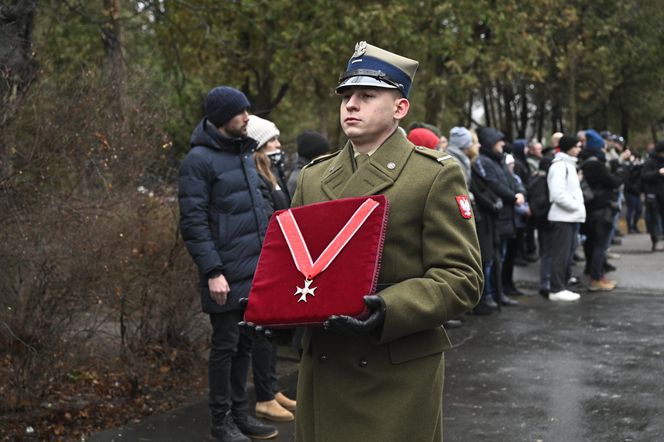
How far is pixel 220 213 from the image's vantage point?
232 inches

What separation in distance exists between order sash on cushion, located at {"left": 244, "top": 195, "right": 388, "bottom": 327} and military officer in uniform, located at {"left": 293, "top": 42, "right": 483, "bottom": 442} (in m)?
0.13

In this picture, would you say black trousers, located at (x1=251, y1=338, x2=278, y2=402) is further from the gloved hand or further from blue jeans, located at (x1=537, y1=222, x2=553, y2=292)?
blue jeans, located at (x1=537, y1=222, x2=553, y2=292)

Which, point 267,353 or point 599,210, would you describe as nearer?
point 267,353

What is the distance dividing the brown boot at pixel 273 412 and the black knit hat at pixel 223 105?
1966mm

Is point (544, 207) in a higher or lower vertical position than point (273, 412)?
higher

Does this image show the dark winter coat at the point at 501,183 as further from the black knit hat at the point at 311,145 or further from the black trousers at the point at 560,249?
the black knit hat at the point at 311,145

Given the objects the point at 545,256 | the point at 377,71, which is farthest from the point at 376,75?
the point at 545,256

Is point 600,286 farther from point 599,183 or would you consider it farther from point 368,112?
point 368,112

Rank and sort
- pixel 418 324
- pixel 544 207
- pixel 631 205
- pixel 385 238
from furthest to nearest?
pixel 631 205, pixel 544 207, pixel 385 238, pixel 418 324

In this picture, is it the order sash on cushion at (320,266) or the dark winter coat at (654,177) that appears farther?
the dark winter coat at (654,177)

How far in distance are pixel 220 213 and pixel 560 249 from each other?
23.1 ft

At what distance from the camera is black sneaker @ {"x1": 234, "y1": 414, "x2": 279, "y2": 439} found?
241 inches

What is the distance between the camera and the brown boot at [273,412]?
657 cm

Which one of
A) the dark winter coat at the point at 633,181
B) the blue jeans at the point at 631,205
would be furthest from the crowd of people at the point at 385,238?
the blue jeans at the point at 631,205
